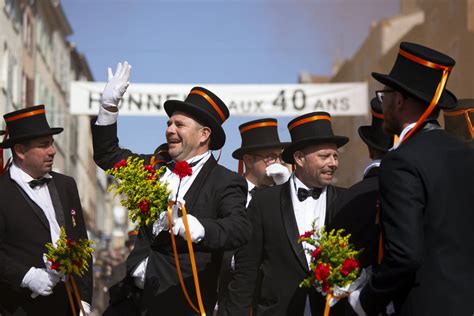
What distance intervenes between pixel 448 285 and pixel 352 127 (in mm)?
45651

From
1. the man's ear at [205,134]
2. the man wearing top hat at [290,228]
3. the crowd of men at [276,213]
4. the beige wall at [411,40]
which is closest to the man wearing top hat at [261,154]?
the crowd of men at [276,213]

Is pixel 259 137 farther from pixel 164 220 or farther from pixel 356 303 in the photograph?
pixel 356 303

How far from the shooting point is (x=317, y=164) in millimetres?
7504

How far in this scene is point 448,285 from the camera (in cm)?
481

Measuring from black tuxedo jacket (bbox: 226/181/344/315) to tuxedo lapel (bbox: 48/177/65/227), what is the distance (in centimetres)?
128

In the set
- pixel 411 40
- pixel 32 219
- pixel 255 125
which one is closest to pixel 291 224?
pixel 32 219

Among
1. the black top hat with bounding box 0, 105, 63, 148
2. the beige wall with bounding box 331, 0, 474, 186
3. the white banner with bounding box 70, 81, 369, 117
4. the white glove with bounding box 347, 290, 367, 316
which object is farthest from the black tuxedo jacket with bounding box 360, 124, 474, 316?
the beige wall with bounding box 331, 0, 474, 186

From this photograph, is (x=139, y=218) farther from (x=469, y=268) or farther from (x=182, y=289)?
(x=469, y=268)

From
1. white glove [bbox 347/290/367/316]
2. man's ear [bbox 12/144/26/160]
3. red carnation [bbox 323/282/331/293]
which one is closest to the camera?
white glove [bbox 347/290/367/316]

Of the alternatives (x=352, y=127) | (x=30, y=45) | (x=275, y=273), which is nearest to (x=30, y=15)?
(x=30, y=45)

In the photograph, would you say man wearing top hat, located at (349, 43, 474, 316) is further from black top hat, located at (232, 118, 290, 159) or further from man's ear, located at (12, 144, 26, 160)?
black top hat, located at (232, 118, 290, 159)

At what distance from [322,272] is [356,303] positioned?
13.2 inches

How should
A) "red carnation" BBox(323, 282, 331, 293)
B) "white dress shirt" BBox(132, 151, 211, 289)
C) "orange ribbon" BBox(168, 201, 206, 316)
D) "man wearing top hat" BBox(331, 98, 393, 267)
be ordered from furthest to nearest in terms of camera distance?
"white dress shirt" BBox(132, 151, 211, 289), "orange ribbon" BBox(168, 201, 206, 316), "man wearing top hat" BBox(331, 98, 393, 267), "red carnation" BBox(323, 282, 331, 293)

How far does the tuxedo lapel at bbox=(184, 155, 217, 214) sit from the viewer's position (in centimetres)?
648
